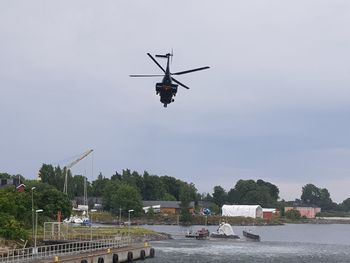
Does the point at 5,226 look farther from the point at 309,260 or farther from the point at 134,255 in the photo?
A: the point at 309,260

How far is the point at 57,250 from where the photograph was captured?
289 feet

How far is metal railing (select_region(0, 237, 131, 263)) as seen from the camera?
77.6 metres

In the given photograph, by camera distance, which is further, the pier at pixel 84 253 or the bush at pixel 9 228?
the bush at pixel 9 228

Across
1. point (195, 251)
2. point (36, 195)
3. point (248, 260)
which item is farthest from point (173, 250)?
point (36, 195)

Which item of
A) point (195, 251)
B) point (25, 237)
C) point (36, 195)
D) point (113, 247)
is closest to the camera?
point (25, 237)

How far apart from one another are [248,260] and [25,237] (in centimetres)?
4005

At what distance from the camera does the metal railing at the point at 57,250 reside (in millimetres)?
77562

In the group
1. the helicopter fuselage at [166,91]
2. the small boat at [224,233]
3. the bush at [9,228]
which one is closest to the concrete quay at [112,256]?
the bush at [9,228]

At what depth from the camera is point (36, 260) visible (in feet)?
258

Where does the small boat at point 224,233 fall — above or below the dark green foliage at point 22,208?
below

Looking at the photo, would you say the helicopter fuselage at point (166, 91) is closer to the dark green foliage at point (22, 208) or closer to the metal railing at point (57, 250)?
the metal railing at point (57, 250)

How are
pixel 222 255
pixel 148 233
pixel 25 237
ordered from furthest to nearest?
pixel 148 233
pixel 222 255
pixel 25 237

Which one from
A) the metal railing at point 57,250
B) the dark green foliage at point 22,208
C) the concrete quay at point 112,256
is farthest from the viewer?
the dark green foliage at point 22,208

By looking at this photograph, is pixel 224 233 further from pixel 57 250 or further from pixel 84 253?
pixel 57 250
